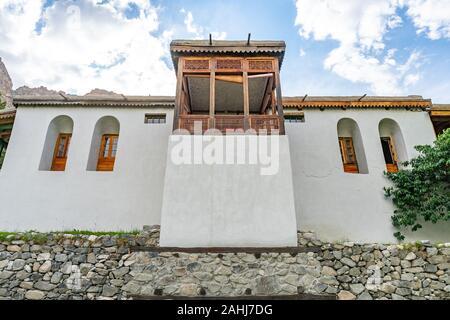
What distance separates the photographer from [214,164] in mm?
5867

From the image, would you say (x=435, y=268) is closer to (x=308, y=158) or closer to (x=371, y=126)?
(x=308, y=158)

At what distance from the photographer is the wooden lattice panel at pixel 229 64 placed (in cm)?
700

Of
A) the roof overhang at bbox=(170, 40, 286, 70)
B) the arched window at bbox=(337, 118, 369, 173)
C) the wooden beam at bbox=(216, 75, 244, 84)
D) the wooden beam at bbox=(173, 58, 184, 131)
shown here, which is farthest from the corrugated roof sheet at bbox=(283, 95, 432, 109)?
the wooden beam at bbox=(173, 58, 184, 131)

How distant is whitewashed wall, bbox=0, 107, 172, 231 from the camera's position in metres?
7.89

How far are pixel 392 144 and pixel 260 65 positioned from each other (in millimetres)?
6310

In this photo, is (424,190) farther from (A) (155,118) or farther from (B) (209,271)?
(A) (155,118)

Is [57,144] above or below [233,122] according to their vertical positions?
above

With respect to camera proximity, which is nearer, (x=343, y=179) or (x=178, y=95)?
(x=178, y=95)

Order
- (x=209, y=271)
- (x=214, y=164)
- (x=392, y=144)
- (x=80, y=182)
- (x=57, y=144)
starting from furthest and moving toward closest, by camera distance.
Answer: (x=57, y=144) → (x=392, y=144) → (x=80, y=182) → (x=214, y=164) → (x=209, y=271)

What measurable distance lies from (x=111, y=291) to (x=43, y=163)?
6.09 metres

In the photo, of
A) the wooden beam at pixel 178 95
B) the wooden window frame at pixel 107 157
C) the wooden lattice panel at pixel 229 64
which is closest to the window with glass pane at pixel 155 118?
the wooden window frame at pixel 107 157

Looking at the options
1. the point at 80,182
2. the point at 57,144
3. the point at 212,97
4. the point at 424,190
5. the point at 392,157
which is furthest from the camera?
the point at 57,144

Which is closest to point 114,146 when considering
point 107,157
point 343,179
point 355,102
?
point 107,157

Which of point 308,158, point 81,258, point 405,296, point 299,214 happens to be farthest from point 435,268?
point 81,258
